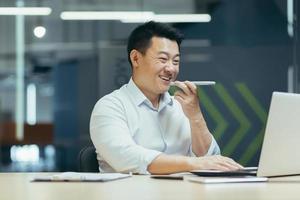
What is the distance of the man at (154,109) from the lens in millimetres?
2805

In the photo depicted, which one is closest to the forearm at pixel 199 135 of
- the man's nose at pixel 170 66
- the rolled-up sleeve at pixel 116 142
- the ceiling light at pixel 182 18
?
the man's nose at pixel 170 66

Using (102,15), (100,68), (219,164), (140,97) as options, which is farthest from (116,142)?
(102,15)

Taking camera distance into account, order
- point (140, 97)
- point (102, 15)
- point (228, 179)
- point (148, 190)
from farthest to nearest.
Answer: point (102, 15) < point (140, 97) < point (228, 179) < point (148, 190)

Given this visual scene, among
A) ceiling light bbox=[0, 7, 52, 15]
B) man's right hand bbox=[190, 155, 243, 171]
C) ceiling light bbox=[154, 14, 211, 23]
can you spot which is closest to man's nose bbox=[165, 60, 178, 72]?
man's right hand bbox=[190, 155, 243, 171]

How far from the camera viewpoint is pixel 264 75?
634 centimetres

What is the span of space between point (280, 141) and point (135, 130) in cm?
92

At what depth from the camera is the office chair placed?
2789 millimetres

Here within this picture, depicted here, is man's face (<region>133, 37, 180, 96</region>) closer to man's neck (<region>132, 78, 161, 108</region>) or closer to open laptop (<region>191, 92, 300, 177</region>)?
man's neck (<region>132, 78, 161, 108</region>)

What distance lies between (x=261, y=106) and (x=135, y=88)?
3.49m

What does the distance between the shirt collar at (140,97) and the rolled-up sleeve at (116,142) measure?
0.11m

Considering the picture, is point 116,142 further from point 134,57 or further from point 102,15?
point 102,15

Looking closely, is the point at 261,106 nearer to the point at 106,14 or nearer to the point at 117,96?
the point at 106,14

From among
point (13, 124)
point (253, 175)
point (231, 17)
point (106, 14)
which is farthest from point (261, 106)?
point (253, 175)

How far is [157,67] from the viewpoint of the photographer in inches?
119
